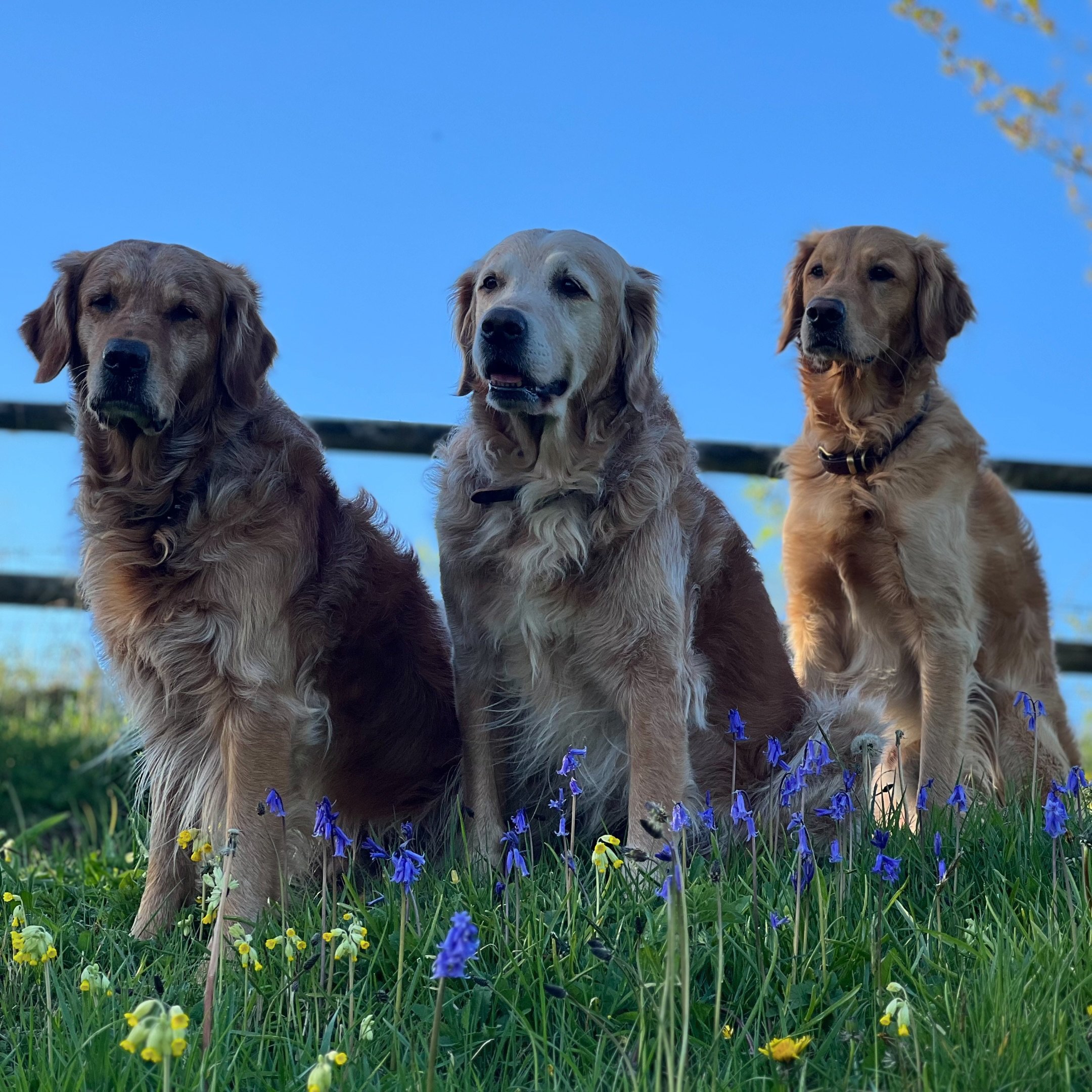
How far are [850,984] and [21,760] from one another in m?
5.41

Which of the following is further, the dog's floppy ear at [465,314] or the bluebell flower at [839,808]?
the dog's floppy ear at [465,314]

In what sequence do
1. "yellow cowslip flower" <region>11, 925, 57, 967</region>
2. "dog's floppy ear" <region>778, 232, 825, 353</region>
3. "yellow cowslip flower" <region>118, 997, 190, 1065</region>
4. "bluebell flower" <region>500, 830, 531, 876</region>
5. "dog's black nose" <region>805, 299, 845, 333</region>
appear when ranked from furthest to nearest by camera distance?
"dog's floppy ear" <region>778, 232, 825, 353</region> → "dog's black nose" <region>805, 299, 845, 333</region> → "bluebell flower" <region>500, 830, 531, 876</region> → "yellow cowslip flower" <region>11, 925, 57, 967</region> → "yellow cowslip flower" <region>118, 997, 190, 1065</region>

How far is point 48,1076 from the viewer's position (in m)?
2.09

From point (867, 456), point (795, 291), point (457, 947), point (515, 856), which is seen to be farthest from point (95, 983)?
point (795, 291)

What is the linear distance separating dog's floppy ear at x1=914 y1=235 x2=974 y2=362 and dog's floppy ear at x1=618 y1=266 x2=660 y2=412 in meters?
1.24

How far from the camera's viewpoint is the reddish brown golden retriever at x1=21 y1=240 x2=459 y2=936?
3.24m

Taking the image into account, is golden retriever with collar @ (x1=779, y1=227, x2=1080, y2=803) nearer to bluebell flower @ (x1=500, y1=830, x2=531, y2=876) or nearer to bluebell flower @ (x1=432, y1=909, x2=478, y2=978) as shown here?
bluebell flower @ (x1=500, y1=830, x2=531, y2=876)

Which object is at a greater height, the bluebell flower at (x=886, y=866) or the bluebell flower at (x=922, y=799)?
the bluebell flower at (x=886, y=866)

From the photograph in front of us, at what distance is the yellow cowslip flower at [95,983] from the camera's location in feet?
7.30

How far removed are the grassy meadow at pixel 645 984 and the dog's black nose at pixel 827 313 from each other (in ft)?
5.80

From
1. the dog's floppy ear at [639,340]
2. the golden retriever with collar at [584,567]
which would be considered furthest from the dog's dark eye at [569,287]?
the dog's floppy ear at [639,340]

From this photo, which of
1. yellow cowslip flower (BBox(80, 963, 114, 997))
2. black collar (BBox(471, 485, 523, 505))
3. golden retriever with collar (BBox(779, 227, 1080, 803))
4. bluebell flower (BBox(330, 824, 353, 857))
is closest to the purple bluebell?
bluebell flower (BBox(330, 824, 353, 857))

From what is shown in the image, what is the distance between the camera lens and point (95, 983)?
2246mm

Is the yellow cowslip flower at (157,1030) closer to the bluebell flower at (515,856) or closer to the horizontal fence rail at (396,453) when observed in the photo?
the bluebell flower at (515,856)
